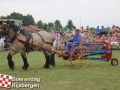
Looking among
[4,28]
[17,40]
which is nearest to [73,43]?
[17,40]

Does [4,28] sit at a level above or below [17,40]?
above

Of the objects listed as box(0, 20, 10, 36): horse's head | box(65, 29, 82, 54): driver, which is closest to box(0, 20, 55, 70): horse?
box(0, 20, 10, 36): horse's head

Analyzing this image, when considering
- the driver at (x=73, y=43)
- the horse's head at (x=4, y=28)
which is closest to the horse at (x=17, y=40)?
the horse's head at (x=4, y=28)

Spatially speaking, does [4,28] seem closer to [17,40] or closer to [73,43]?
[17,40]

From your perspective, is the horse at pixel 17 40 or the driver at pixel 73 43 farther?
the driver at pixel 73 43

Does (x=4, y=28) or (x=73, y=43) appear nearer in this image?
(x=4, y=28)

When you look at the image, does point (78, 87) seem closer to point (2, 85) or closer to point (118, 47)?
point (2, 85)

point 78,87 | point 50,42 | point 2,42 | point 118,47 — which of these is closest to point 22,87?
point 78,87

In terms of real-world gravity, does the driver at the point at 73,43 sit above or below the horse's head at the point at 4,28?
below

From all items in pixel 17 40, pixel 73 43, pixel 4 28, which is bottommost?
pixel 73 43

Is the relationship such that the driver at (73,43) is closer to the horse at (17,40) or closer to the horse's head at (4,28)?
the horse at (17,40)

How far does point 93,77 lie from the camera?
8477 mm

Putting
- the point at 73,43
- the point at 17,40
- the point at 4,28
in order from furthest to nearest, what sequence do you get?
the point at 73,43 → the point at 17,40 → the point at 4,28

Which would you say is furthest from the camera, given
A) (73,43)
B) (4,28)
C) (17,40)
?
(73,43)
